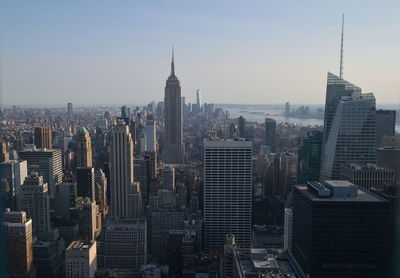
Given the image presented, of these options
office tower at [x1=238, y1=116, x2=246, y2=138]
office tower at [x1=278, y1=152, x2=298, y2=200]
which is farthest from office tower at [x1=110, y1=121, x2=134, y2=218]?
office tower at [x1=238, y1=116, x2=246, y2=138]

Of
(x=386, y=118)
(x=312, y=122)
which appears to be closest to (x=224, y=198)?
(x=386, y=118)

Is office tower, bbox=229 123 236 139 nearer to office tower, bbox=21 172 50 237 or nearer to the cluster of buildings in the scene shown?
the cluster of buildings

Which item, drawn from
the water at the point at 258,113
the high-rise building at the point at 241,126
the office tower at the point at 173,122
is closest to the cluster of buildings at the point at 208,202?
the high-rise building at the point at 241,126

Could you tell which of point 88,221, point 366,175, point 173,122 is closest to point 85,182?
point 88,221

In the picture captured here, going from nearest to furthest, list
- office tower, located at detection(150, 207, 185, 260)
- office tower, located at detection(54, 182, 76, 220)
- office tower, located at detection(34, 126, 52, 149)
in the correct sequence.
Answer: office tower, located at detection(150, 207, 185, 260), office tower, located at detection(54, 182, 76, 220), office tower, located at detection(34, 126, 52, 149)

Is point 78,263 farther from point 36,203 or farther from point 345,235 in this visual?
point 345,235

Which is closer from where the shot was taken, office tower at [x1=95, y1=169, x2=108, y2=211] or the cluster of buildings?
the cluster of buildings
